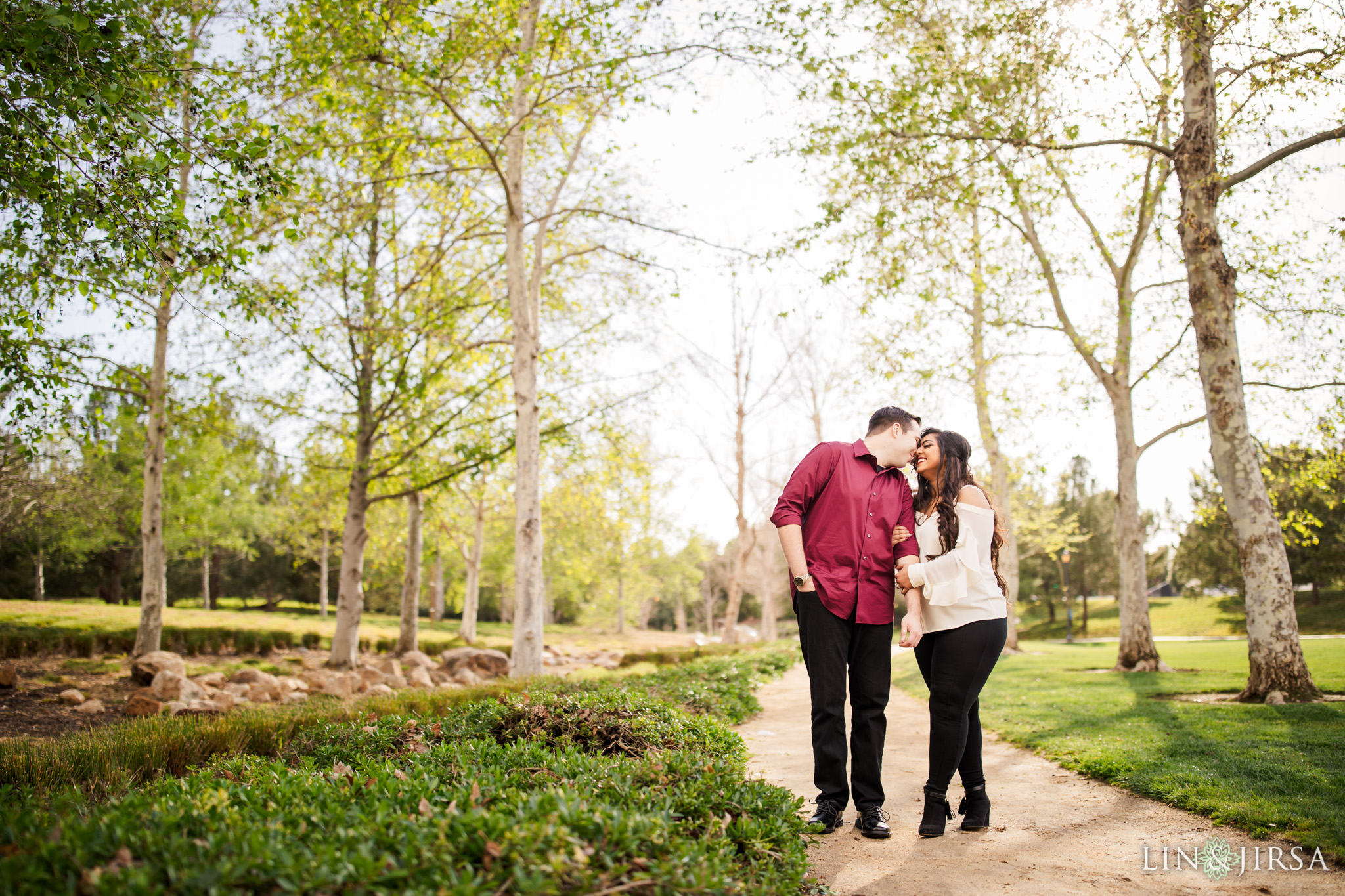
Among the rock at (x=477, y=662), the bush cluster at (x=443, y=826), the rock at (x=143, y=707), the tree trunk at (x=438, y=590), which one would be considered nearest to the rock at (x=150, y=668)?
the rock at (x=143, y=707)

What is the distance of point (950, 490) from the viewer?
4.18 metres

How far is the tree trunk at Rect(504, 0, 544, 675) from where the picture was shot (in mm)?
10344

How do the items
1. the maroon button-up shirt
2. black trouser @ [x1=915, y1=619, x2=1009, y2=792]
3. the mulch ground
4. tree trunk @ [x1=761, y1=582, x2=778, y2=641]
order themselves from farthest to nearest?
tree trunk @ [x1=761, y1=582, x2=778, y2=641]
the mulch ground
the maroon button-up shirt
black trouser @ [x1=915, y1=619, x2=1009, y2=792]

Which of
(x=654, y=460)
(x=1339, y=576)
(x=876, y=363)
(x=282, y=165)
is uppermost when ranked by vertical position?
(x=282, y=165)

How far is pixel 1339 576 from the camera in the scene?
32531mm

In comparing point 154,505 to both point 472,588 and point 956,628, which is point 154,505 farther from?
point 956,628

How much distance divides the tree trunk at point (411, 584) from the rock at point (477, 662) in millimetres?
1313

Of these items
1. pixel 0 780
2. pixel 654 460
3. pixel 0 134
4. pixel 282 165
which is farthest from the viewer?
pixel 654 460

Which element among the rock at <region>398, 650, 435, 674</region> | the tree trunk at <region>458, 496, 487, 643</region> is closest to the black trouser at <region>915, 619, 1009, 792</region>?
the rock at <region>398, 650, 435, 674</region>

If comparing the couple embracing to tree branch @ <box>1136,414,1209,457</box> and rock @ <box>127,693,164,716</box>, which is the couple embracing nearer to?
rock @ <box>127,693,164,716</box>

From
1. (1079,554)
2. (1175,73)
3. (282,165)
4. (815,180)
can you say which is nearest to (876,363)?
(815,180)

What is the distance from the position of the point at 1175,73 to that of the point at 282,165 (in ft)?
40.2

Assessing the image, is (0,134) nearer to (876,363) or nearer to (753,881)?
(753,881)

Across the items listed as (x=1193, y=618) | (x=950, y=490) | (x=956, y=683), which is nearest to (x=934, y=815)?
(x=956, y=683)
